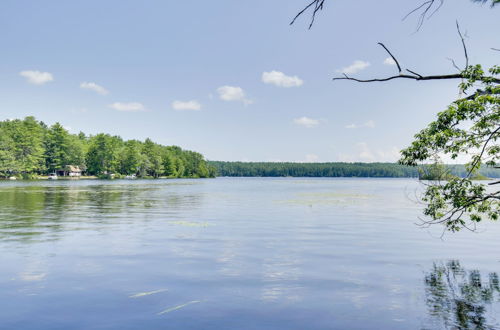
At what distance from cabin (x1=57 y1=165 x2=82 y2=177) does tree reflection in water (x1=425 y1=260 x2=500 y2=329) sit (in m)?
192

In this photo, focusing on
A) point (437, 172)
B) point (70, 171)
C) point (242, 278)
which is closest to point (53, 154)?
point (70, 171)

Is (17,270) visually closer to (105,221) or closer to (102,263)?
(102,263)

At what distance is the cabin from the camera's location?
186m

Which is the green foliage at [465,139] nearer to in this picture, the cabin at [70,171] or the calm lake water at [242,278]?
the calm lake water at [242,278]

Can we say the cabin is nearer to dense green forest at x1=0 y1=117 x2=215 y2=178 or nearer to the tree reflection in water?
dense green forest at x1=0 y1=117 x2=215 y2=178

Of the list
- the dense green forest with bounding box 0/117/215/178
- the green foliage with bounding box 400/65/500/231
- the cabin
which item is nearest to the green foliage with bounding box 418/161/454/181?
the green foliage with bounding box 400/65/500/231

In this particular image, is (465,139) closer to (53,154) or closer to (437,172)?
(437,172)

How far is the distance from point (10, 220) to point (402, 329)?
28.0 meters

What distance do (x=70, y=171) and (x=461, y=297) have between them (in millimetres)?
198892

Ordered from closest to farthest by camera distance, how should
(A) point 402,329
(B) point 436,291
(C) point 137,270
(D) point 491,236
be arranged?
(A) point 402,329 → (B) point 436,291 → (C) point 137,270 → (D) point 491,236

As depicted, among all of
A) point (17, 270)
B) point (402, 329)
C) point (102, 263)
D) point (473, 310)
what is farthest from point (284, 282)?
point (17, 270)

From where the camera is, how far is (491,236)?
26.1 metres

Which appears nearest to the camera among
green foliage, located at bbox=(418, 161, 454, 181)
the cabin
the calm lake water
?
the calm lake water

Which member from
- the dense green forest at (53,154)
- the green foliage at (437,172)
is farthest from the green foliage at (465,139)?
the dense green forest at (53,154)
